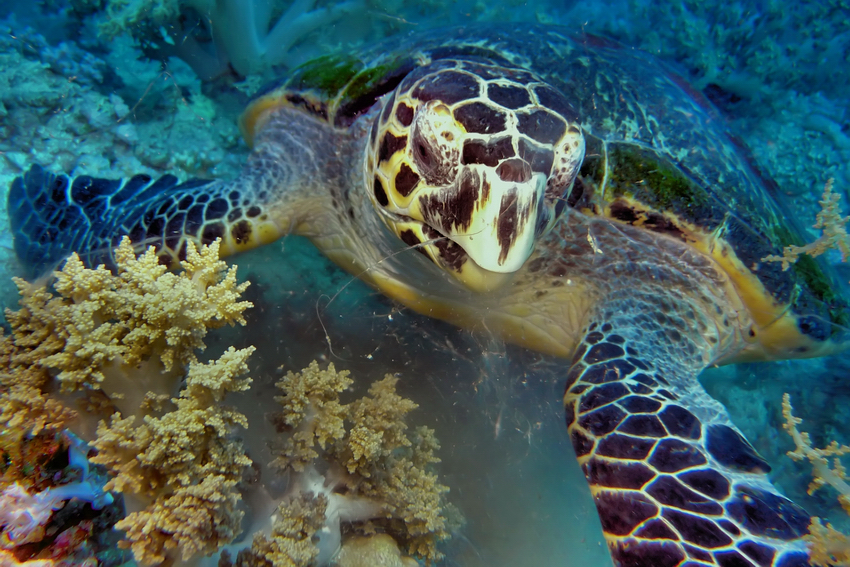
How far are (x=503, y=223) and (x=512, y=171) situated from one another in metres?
0.18

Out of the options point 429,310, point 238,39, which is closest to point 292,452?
point 429,310

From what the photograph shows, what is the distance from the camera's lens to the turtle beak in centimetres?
138

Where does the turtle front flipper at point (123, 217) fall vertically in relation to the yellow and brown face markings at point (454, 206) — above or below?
below

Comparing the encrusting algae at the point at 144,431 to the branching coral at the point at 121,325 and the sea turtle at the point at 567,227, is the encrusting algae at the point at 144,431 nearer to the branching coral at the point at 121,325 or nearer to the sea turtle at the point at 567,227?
the branching coral at the point at 121,325

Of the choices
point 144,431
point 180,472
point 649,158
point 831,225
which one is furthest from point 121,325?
point 831,225

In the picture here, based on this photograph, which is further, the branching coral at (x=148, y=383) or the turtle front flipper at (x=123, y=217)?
the turtle front flipper at (x=123, y=217)

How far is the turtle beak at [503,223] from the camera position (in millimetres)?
1375

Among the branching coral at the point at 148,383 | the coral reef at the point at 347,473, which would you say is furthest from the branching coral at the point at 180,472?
the coral reef at the point at 347,473

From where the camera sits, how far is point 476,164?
1.42 metres

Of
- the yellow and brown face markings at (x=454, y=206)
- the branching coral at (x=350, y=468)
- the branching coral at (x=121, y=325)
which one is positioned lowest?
the branching coral at (x=350, y=468)

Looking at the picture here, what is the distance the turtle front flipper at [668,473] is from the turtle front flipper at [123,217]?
5.90ft

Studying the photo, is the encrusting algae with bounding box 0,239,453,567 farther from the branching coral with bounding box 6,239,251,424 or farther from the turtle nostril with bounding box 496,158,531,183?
the turtle nostril with bounding box 496,158,531,183

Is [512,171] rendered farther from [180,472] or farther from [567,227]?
[180,472]

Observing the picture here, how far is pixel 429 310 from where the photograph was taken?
7.61ft
